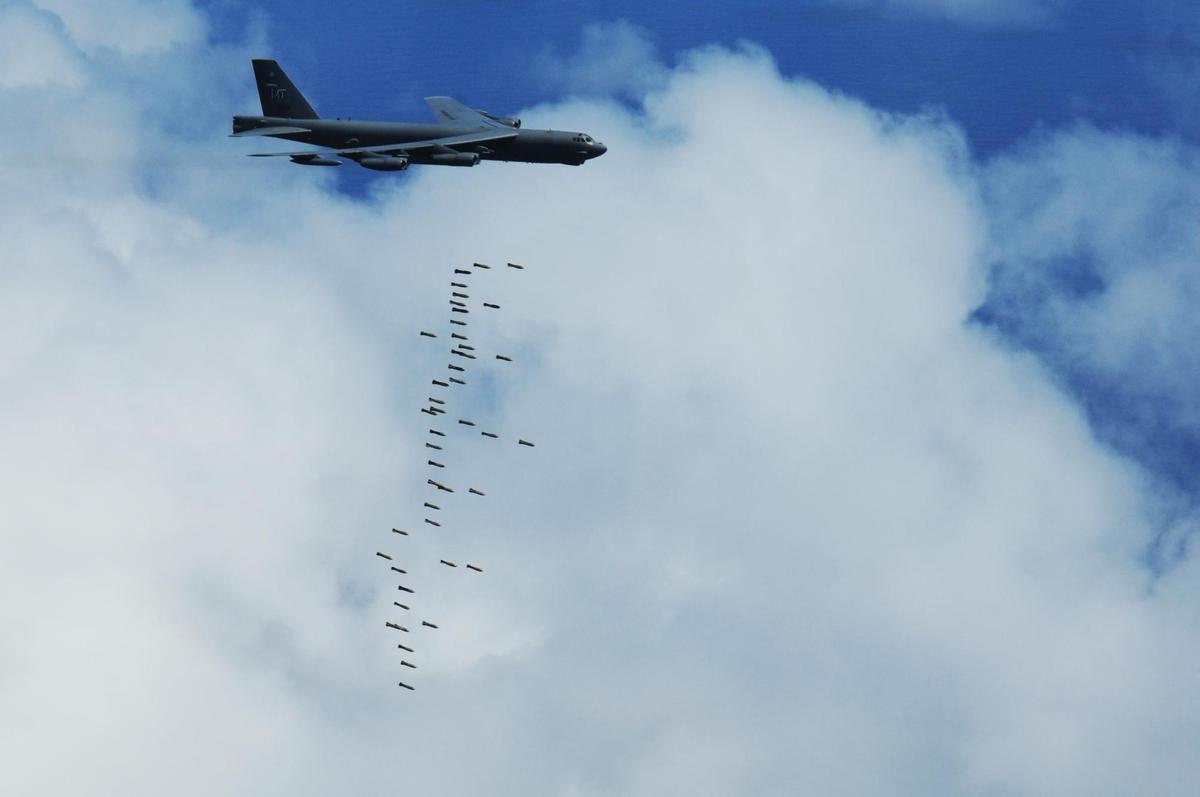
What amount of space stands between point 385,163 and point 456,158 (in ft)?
15.9

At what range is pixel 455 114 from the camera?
152125 mm

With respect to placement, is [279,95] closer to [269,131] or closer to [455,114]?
[269,131]

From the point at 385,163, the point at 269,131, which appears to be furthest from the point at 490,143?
the point at 269,131

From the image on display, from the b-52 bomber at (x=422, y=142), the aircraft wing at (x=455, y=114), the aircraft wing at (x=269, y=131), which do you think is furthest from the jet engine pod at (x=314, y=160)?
the aircraft wing at (x=455, y=114)

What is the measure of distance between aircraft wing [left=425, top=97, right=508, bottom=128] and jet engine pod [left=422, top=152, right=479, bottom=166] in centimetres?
590

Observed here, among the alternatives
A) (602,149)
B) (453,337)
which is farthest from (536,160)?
(453,337)

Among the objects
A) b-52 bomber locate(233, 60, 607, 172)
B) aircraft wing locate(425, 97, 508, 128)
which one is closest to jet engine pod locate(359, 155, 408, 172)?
b-52 bomber locate(233, 60, 607, 172)

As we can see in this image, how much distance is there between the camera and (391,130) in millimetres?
144500

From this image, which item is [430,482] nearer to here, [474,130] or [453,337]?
[453,337]

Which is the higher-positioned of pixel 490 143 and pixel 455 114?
pixel 455 114

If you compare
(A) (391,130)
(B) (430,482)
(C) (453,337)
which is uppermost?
(A) (391,130)

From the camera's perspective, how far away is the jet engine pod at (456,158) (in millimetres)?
142250

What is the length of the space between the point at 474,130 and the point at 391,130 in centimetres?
591

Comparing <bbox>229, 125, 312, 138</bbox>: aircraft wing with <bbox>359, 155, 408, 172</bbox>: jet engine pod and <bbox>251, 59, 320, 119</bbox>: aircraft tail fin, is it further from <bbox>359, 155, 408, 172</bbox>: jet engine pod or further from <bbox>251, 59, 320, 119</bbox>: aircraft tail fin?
<bbox>359, 155, 408, 172</bbox>: jet engine pod
